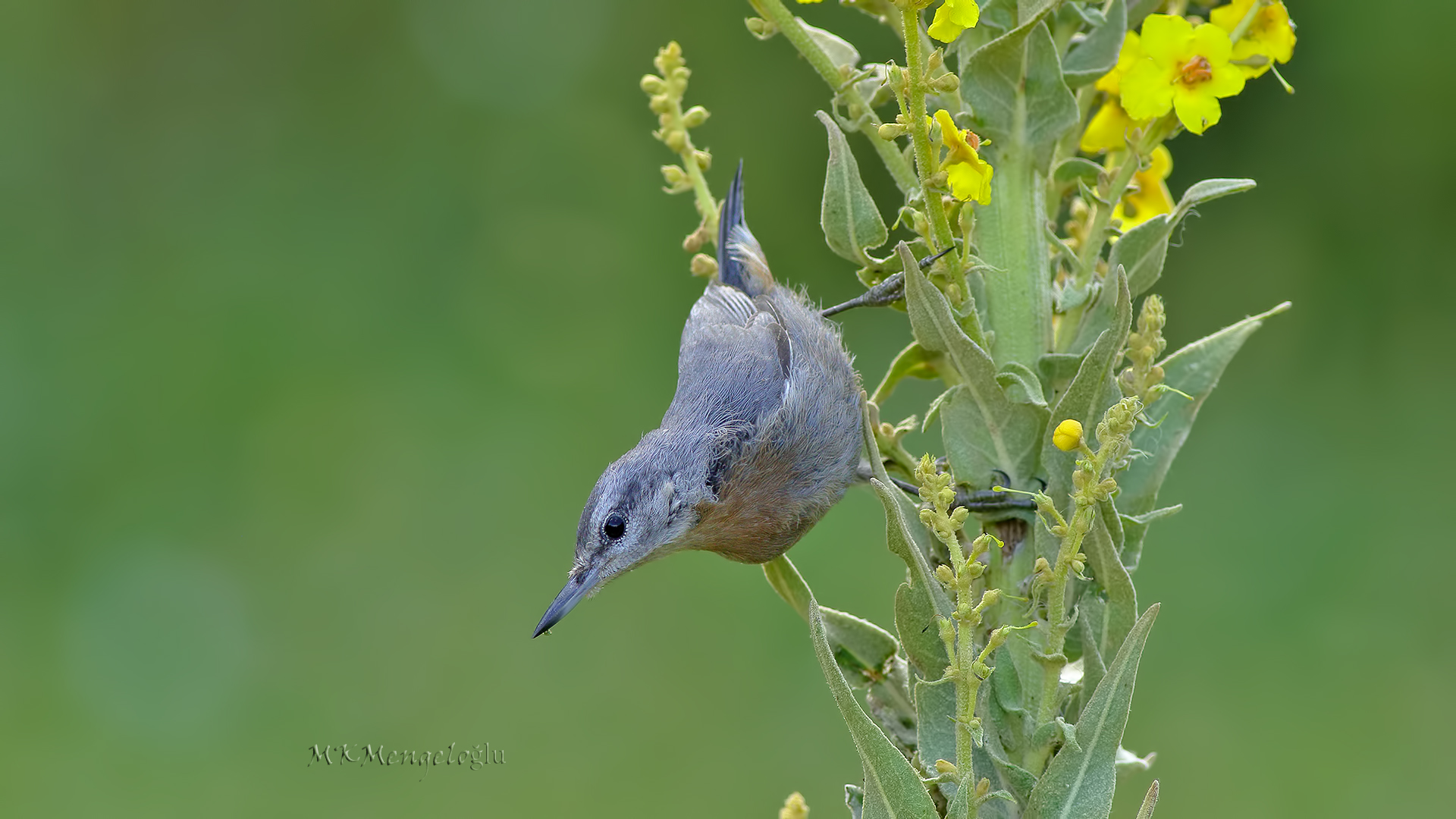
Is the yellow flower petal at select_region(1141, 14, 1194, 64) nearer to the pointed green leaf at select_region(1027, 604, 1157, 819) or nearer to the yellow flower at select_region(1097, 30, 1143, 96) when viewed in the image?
the yellow flower at select_region(1097, 30, 1143, 96)

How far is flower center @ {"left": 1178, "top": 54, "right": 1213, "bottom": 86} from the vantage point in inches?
44.1

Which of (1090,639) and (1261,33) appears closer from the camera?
(1090,639)

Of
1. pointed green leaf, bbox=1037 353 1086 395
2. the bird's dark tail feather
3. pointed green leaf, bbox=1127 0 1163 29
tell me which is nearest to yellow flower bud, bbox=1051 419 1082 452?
pointed green leaf, bbox=1037 353 1086 395

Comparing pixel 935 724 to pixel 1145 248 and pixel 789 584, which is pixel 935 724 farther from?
pixel 1145 248

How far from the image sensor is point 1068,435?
39.6 inches

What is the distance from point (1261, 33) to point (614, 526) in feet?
2.77

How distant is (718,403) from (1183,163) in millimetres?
1478

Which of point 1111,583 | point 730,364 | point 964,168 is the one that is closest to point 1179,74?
point 964,168

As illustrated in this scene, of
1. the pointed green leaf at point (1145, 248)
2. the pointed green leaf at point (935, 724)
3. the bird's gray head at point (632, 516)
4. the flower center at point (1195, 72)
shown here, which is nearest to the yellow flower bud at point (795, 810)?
the pointed green leaf at point (935, 724)

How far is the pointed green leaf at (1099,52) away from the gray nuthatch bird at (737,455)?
64cm

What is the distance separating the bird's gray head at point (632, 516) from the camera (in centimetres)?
148

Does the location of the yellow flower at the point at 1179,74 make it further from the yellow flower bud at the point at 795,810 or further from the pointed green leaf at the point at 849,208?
the yellow flower bud at the point at 795,810

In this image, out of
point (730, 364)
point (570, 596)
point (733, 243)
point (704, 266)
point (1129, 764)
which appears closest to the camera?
point (1129, 764)

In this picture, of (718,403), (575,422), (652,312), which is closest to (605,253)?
(652,312)
